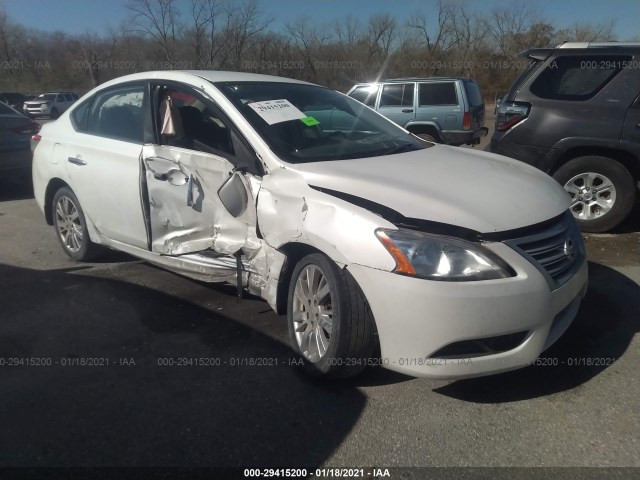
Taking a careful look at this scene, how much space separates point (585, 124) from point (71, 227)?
5.17 metres

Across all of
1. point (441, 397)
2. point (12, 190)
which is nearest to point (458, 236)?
point (441, 397)

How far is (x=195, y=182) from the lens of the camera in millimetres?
3668

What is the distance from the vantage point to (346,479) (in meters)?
2.30

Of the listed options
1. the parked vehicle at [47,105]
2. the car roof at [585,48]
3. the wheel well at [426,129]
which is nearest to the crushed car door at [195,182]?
the car roof at [585,48]

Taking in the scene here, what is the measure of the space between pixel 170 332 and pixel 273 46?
1828 centimetres

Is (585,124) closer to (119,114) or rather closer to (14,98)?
(119,114)

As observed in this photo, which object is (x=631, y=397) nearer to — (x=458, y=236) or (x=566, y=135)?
(x=458, y=236)

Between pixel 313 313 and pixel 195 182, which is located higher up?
pixel 195 182

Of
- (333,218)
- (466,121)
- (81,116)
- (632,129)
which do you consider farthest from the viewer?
(466,121)

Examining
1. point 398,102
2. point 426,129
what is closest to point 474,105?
point 426,129

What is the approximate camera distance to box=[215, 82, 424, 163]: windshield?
135 inches

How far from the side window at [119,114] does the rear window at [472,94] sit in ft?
27.8

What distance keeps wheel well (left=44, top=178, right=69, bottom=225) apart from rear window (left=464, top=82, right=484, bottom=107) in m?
8.74

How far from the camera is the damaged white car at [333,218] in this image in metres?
2.54
